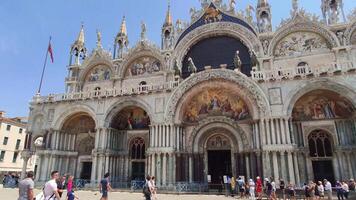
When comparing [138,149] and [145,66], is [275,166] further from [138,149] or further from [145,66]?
[145,66]

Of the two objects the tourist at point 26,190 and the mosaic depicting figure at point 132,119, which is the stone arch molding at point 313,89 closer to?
the mosaic depicting figure at point 132,119

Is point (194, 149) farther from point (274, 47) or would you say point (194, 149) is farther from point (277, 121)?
point (274, 47)

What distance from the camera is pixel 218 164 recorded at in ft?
70.5

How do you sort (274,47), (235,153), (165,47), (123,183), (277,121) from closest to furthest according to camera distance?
(277,121), (235,153), (123,183), (274,47), (165,47)

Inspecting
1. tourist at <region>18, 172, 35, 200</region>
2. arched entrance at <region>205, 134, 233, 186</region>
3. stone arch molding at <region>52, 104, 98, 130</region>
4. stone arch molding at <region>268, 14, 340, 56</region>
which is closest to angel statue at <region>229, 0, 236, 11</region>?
stone arch molding at <region>268, 14, 340, 56</region>

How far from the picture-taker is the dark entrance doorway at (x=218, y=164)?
2114 cm

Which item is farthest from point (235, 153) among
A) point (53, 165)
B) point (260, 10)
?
point (53, 165)

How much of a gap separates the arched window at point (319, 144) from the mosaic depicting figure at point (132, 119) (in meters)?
14.0

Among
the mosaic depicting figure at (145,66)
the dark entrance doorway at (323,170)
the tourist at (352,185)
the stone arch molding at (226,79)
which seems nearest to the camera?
the tourist at (352,185)

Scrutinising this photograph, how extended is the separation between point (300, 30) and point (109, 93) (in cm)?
1845

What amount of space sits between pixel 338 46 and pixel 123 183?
863 inches

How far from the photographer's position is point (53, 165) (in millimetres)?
23797

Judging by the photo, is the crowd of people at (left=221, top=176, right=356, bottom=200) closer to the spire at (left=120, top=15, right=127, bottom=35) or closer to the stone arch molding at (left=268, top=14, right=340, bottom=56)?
the stone arch molding at (left=268, top=14, right=340, bottom=56)

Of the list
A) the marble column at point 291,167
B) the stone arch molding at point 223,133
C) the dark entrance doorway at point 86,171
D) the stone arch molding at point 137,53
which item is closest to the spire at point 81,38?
the stone arch molding at point 137,53
